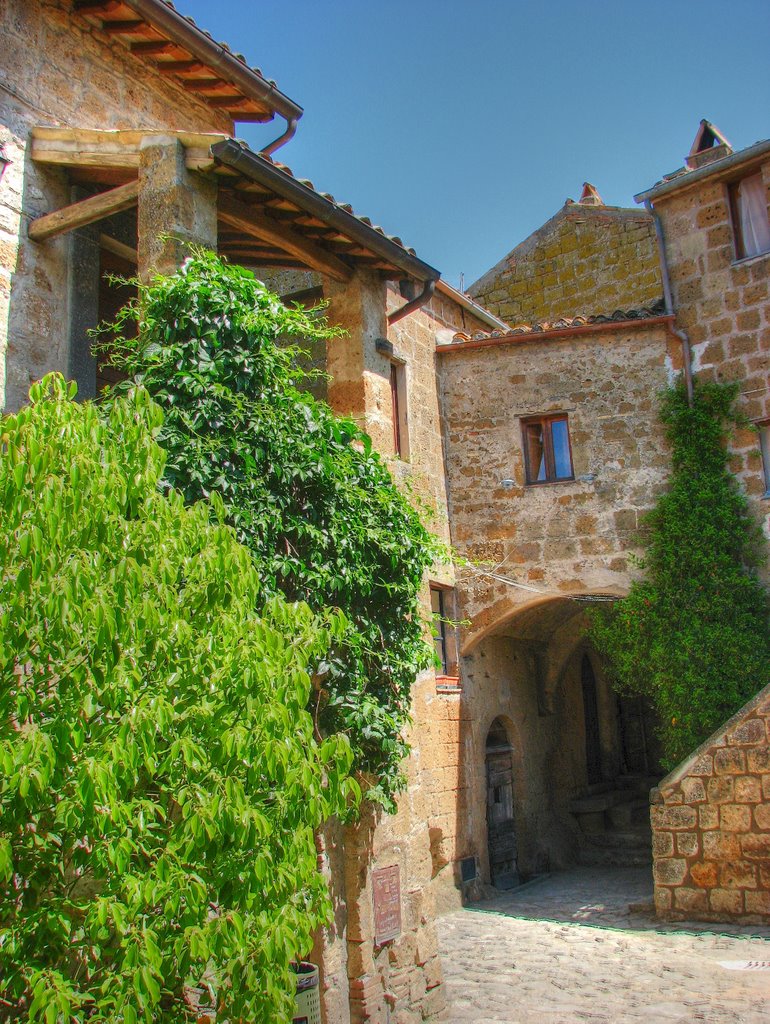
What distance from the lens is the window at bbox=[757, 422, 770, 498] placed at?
1066cm

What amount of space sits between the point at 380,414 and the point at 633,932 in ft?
17.5

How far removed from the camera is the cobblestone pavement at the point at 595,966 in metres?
6.71

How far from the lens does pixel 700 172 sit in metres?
11.5

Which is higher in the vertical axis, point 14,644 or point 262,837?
point 14,644

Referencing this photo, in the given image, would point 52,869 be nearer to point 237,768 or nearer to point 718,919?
point 237,768

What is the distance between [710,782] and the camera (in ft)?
29.6

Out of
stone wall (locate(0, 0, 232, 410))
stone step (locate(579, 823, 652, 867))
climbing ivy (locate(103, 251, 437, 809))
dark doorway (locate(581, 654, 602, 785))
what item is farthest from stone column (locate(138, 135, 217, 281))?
dark doorway (locate(581, 654, 602, 785))

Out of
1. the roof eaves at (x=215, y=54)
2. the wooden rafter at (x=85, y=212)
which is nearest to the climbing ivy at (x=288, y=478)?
the wooden rafter at (x=85, y=212)

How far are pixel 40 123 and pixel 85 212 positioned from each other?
1175 millimetres

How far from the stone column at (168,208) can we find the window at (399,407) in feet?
14.3

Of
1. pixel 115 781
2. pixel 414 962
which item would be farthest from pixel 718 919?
pixel 115 781

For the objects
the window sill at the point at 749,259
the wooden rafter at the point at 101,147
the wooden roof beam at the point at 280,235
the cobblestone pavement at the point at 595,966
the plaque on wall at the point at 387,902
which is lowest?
the cobblestone pavement at the point at 595,966

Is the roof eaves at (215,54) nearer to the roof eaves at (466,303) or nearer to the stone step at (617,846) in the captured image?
the roof eaves at (466,303)

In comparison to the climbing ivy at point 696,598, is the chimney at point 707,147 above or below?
above
